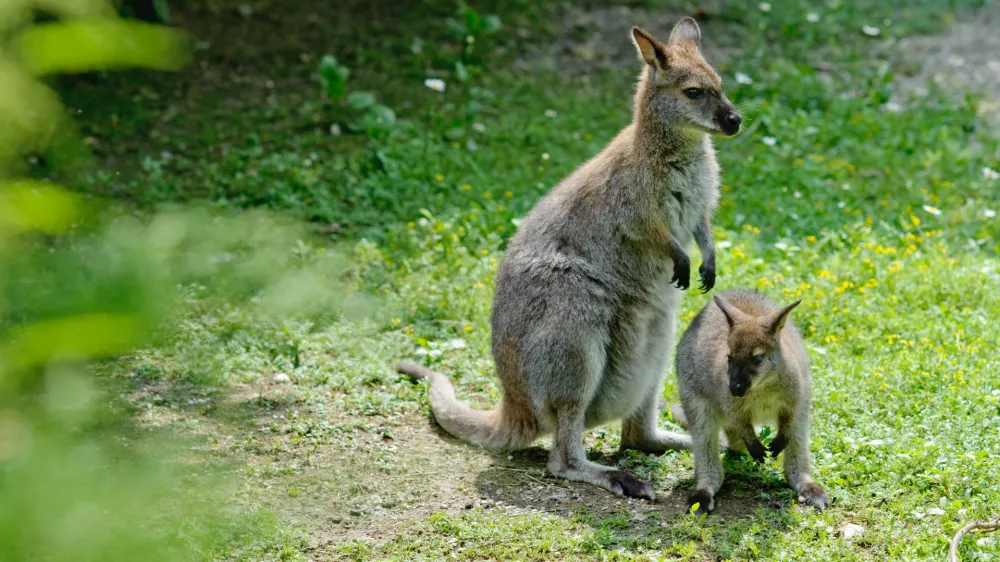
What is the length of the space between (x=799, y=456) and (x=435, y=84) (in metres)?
5.84

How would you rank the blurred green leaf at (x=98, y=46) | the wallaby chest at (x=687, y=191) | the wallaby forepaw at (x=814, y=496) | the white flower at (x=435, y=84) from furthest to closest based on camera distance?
the white flower at (x=435, y=84), the wallaby chest at (x=687, y=191), the wallaby forepaw at (x=814, y=496), the blurred green leaf at (x=98, y=46)

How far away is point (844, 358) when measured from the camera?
5.90 m

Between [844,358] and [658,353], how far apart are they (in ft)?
4.27

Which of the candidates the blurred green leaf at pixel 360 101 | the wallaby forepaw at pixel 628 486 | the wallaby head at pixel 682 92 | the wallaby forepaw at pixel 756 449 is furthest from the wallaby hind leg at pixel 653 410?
the blurred green leaf at pixel 360 101

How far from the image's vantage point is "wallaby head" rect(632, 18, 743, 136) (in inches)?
198

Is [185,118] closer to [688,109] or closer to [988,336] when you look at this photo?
[688,109]

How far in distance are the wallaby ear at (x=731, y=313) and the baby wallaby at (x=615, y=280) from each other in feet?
1.21

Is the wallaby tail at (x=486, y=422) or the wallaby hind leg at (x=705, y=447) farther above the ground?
the wallaby hind leg at (x=705, y=447)

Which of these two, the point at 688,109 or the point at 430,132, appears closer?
the point at 688,109

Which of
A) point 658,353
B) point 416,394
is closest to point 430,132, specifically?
point 416,394

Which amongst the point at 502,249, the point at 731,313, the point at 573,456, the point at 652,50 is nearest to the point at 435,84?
the point at 502,249

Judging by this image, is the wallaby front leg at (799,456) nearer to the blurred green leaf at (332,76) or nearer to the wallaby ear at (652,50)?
the wallaby ear at (652,50)

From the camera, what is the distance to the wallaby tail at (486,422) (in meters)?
5.18

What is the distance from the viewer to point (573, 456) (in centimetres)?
500
